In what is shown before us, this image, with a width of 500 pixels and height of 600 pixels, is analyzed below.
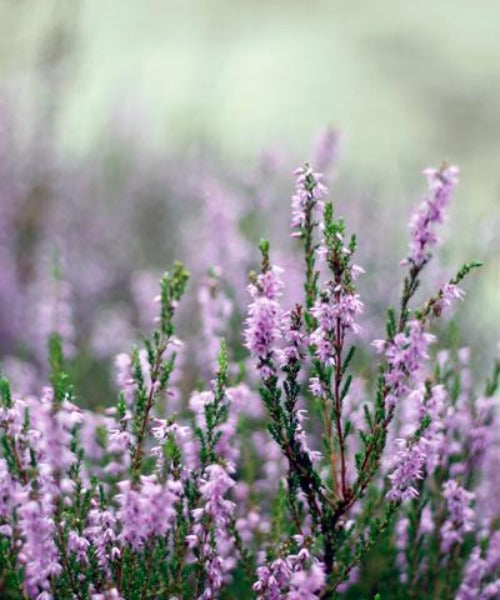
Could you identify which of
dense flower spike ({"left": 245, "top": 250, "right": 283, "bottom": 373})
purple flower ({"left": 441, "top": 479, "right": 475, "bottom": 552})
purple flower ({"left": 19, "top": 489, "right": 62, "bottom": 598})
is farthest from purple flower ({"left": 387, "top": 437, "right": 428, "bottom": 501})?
purple flower ({"left": 19, "top": 489, "right": 62, "bottom": 598})

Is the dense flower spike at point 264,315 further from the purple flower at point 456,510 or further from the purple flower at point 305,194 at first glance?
the purple flower at point 456,510

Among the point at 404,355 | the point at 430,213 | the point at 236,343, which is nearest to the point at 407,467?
the point at 404,355

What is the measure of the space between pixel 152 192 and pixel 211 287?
10106 mm

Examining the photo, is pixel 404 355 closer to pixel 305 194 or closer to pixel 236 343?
pixel 305 194

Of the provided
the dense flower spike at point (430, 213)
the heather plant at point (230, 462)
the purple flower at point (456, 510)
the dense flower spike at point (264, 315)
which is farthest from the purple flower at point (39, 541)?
the purple flower at point (456, 510)

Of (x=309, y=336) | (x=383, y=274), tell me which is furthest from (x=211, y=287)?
(x=383, y=274)

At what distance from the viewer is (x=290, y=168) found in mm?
15477

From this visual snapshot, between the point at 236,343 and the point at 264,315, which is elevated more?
the point at 236,343

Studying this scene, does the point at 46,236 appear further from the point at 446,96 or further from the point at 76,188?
the point at 446,96

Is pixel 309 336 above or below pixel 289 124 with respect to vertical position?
below

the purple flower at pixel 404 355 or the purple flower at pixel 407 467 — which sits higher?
the purple flower at pixel 404 355

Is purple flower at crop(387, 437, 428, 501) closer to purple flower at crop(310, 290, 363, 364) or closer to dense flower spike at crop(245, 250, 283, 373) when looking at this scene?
purple flower at crop(310, 290, 363, 364)

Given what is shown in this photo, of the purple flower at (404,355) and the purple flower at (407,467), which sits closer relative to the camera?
the purple flower at (404,355)

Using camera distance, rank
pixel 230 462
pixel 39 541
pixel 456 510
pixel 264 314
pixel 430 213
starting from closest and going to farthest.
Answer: pixel 39 541, pixel 264 314, pixel 430 213, pixel 230 462, pixel 456 510
